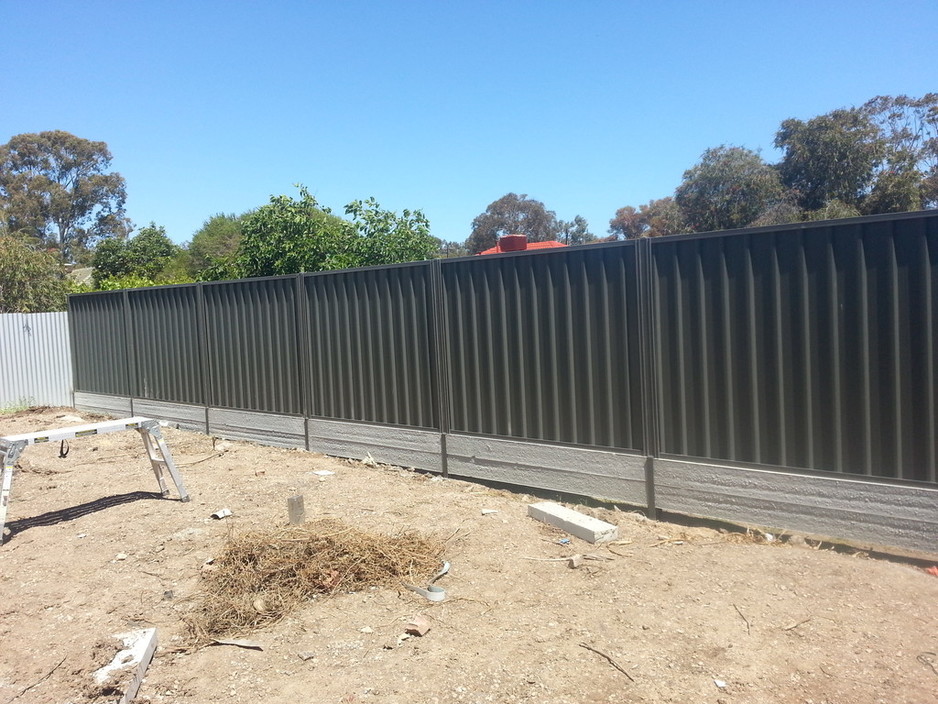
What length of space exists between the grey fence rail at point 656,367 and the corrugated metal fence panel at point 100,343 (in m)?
4.41

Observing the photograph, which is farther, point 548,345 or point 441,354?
point 441,354

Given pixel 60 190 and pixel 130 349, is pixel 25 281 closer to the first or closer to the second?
pixel 130 349

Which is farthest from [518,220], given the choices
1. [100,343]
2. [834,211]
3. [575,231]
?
[100,343]

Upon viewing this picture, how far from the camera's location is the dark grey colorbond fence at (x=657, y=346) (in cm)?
483

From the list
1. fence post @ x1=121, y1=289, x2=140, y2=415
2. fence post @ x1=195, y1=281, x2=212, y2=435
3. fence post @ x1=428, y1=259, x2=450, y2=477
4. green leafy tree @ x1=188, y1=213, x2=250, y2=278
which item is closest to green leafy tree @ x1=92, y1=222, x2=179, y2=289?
green leafy tree @ x1=188, y1=213, x2=250, y2=278

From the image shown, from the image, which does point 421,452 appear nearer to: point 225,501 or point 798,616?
point 225,501

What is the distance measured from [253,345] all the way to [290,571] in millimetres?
5602

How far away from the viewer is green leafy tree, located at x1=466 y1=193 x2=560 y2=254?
161ft

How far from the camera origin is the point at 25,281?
19.7m

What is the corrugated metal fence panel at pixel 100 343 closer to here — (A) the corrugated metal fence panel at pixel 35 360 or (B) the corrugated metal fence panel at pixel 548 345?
(A) the corrugated metal fence panel at pixel 35 360

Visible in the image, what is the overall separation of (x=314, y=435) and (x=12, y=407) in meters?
8.92

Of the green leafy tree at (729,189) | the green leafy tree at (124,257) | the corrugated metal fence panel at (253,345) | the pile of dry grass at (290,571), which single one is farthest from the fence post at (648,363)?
the green leafy tree at (124,257)

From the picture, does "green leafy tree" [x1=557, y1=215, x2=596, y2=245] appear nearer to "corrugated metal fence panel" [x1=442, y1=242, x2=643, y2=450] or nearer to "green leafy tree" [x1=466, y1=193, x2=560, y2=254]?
"green leafy tree" [x1=466, y1=193, x2=560, y2=254]

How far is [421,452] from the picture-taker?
7.85 meters
